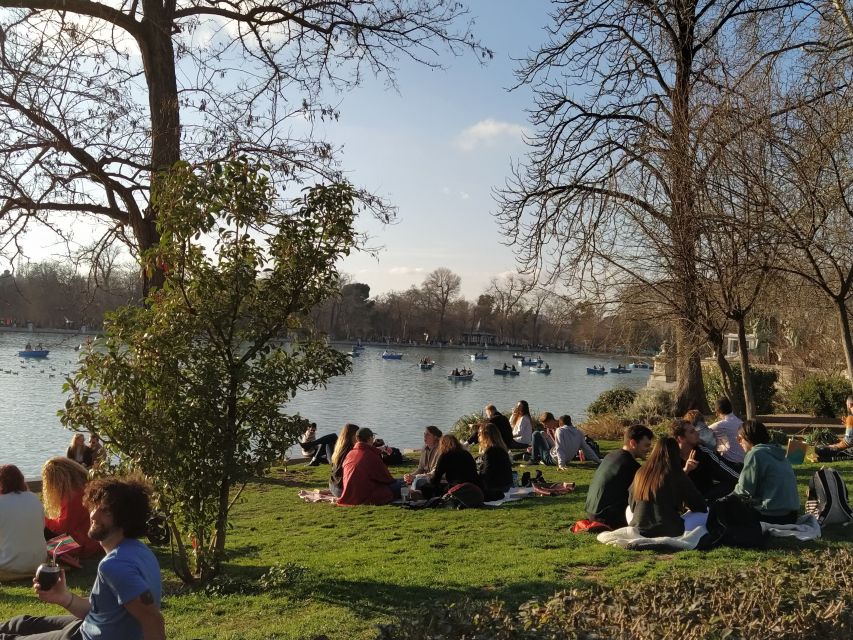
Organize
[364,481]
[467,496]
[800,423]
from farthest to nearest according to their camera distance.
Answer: [800,423] → [364,481] → [467,496]

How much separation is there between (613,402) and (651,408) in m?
2.63

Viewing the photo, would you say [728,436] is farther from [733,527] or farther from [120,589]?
[120,589]

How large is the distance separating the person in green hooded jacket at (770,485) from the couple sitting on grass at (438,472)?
346cm

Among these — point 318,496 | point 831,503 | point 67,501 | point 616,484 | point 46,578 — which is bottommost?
point 318,496

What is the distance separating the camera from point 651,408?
818 inches

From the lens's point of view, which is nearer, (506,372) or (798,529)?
(798,529)

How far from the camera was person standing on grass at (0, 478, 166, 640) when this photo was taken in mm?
3691

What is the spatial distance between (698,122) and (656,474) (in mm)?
6719

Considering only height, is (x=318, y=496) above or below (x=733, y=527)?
below

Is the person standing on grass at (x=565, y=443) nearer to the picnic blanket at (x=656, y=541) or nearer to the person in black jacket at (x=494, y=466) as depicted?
the person in black jacket at (x=494, y=466)

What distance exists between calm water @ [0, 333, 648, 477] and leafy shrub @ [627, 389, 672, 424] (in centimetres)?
777

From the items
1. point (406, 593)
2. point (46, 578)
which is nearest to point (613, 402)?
point (406, 593)

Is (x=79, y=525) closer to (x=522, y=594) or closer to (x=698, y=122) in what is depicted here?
(x=522, y=594)

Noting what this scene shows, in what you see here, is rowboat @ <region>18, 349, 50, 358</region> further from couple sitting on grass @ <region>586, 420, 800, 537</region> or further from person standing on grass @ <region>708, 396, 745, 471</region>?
couple sitting on grass @ <region>586, 420, 800, 537</region>
